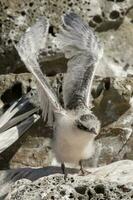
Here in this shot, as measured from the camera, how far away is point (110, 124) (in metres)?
10.1

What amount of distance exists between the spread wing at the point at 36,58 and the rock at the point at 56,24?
0.46 metres

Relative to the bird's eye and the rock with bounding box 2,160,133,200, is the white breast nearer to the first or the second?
the bird's eye

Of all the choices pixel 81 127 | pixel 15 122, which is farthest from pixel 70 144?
pixel 15 122

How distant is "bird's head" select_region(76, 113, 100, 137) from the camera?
28.3 ft

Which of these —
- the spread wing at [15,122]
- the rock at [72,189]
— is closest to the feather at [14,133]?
the spread wing at [15,122]

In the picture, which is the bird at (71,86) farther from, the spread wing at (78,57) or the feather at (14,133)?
the feather at (14,133)

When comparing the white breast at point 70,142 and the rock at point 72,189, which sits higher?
the rock at point 72,189

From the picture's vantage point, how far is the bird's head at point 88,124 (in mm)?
8617

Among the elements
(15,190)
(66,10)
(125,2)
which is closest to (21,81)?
(66,10)

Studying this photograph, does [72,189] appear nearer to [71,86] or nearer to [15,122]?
[71,86]

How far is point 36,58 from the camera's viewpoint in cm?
945

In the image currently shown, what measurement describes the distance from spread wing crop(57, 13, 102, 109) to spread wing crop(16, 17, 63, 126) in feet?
0.73

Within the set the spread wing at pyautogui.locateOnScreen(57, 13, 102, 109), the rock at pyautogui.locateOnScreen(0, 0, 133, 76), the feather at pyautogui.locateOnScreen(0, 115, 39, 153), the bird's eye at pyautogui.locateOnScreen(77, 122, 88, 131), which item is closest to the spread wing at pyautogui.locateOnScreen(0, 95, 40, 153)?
the feather at pyautogui.locateOnScreen(0, 115, 39, 153)

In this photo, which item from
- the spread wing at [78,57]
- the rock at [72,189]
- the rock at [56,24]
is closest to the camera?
the rock at [72,189]
